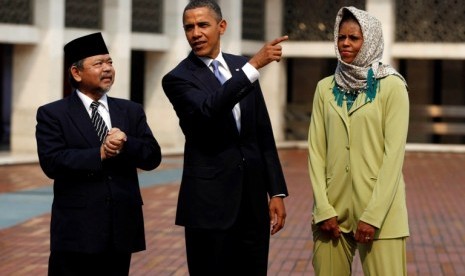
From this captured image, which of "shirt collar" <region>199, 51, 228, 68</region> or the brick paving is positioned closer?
"shirt collar" <region>199, 51, 228, 68</region>

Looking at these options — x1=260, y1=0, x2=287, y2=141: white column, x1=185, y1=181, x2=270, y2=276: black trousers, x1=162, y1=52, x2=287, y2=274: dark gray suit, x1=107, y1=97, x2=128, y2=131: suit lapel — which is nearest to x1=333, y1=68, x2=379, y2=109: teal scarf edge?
x1=162, y1=52, x2=287, y2=274: dark gray suit

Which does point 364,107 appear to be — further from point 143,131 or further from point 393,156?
point 143,131

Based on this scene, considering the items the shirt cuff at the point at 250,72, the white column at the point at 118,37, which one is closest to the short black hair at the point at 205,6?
the shirt cuff at the point at 250,72

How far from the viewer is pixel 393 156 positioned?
193 inches

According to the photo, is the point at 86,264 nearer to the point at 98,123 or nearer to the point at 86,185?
the point at 86,185

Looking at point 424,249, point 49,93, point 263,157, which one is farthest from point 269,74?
point 263,157

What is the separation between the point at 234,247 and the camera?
5.20 m

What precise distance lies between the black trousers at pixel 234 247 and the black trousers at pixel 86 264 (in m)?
0.34

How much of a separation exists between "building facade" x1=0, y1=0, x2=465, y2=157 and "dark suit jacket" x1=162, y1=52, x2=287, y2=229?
13.6 m

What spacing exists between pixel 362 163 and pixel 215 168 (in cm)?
69

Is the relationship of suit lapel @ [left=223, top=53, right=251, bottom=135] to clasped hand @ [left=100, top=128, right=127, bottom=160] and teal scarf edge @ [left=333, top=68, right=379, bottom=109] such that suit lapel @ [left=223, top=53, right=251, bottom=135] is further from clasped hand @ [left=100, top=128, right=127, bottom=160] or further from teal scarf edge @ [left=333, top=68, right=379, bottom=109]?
clasped hand @ [left=100, top=128, right=127, bottom=160]

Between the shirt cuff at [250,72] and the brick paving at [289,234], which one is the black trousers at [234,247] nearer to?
the brick paving at [289,234]

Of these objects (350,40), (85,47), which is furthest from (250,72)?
(85,47)

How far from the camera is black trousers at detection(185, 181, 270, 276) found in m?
5.14
